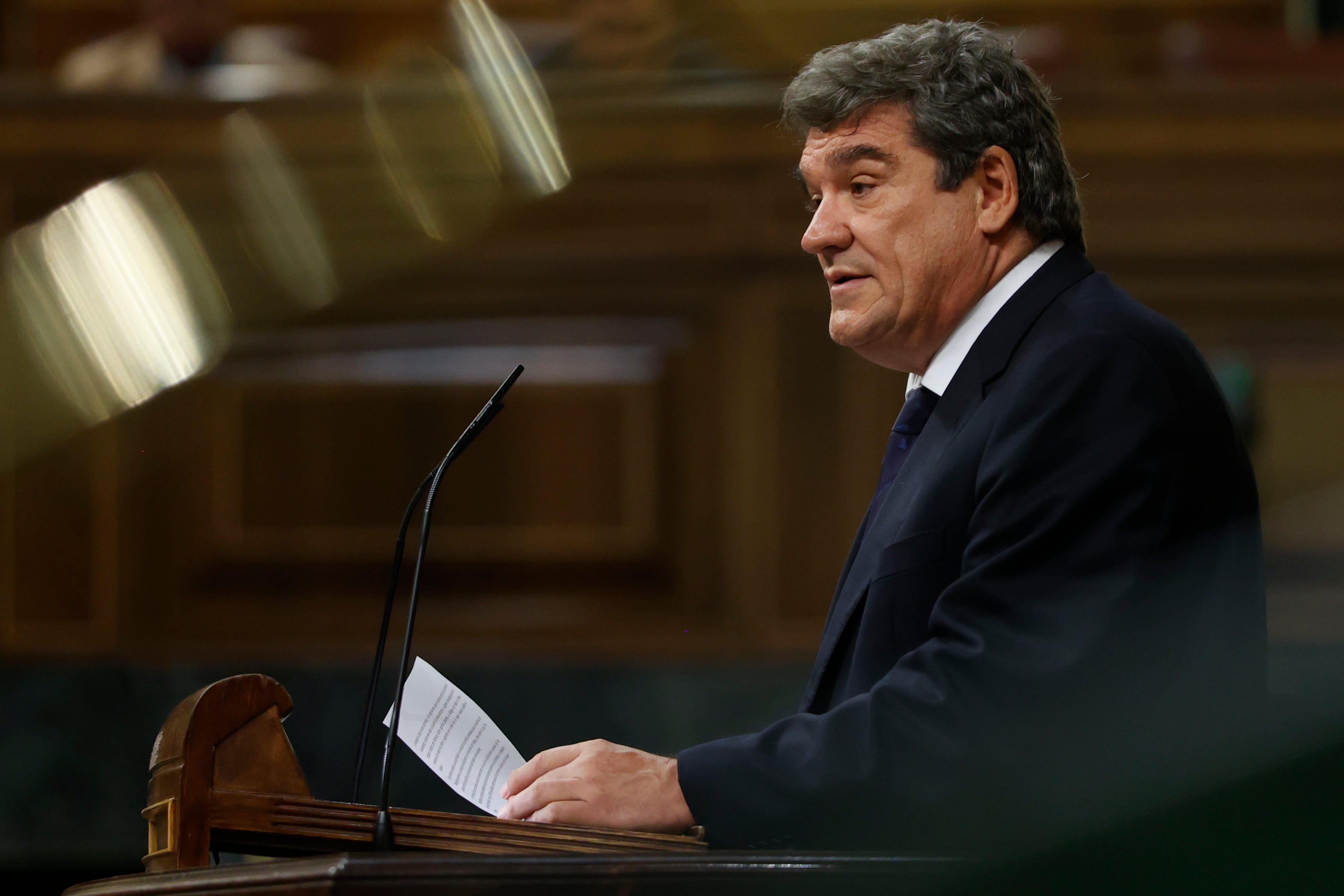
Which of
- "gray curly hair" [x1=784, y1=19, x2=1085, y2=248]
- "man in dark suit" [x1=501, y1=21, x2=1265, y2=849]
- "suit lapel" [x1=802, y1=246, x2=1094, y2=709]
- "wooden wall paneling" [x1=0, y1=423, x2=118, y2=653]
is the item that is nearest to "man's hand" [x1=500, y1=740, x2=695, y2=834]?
"man in dark suit" [x1=501, y1=21, x2=1265, y2=849]

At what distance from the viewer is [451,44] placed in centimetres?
352

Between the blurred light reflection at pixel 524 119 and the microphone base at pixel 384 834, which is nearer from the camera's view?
the microphone base at pixel 384 834

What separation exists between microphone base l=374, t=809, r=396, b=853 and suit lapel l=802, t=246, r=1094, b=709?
0.42m

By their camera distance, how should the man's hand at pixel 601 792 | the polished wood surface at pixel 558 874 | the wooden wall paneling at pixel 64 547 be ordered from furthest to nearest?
the wooden wall paneling at pixel 64 547 < the man's hand at pixel 601 792 < the polished wood surface at pixel 558 874

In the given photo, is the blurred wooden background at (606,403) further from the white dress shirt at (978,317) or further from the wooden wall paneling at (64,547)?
the white dress shirt at (978,317)

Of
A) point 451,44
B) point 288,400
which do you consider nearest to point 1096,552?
point 288,400

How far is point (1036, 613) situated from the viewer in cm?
103

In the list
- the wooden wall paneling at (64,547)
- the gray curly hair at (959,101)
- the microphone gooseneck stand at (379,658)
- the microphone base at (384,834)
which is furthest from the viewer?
the wooden wall paneling at (64,547)

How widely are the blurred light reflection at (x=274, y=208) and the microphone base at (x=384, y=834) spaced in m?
2.19

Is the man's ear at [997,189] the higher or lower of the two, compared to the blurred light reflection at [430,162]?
lower

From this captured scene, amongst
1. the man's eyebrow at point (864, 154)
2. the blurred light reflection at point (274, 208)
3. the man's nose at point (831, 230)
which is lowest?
the man's nose at point (831, 230)

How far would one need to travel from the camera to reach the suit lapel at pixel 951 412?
1.25 meters

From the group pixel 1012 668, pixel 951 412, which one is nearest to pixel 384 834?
pixel 1012 668

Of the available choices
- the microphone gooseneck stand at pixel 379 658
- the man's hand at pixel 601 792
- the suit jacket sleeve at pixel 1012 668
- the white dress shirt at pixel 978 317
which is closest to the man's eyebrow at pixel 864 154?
the white dress shirt at pixel 978 317
